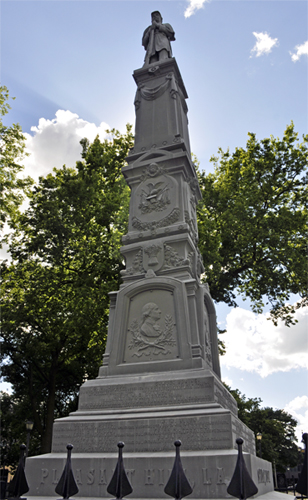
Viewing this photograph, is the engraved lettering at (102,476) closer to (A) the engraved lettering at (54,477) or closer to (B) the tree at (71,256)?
(A) the engraved lettering at (54,477)

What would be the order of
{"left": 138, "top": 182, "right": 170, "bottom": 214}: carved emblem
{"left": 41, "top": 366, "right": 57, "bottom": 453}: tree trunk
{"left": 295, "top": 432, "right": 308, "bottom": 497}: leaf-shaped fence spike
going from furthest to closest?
{"left": 41, "top": 366, "right": 57, "bottom": 453}: tree trunk, {"left": 138, "top": 182, "right": 170, "bottom": 214}: carved emblem, {"left": 295, "top": 432, "right": 308, "bottom": 497}: leaf-shaped fence spike

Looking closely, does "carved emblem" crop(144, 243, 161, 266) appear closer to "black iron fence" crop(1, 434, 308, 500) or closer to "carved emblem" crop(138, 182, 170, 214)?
"carved emblem" crop(138, 182, 170, 214)

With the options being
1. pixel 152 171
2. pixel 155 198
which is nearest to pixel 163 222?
pixel 155 198

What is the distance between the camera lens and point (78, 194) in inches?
665

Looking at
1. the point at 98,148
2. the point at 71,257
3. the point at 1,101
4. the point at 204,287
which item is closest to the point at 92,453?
the point at 204,287

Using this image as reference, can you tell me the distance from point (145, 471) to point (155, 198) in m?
5.84

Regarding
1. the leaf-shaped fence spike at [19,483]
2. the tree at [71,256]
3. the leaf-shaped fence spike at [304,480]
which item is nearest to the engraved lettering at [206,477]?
the leaf-shaped fence spike at [304,480]

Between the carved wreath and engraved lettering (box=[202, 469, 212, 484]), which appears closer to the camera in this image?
engraved lettering (box=[202, 469, 212, 484])

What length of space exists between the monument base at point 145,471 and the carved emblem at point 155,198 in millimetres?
5107

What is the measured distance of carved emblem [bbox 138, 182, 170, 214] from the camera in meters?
8.98

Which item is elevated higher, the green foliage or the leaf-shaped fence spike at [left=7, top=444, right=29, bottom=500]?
the green foliage

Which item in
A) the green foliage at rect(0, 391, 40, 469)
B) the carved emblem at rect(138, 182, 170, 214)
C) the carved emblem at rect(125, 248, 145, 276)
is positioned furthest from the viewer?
the green foliage at rect(0, 391, 40, 469)

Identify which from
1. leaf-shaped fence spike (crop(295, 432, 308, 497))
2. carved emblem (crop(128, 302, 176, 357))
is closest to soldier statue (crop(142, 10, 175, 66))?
carved emblem (crop(128, 302, 176, 357))

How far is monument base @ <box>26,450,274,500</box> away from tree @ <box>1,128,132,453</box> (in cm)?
922
